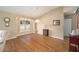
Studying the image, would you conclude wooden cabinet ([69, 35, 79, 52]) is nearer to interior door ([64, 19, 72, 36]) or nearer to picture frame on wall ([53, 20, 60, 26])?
interior door ([64, 19, 72, 36])

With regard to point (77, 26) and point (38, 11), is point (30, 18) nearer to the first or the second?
point (38, 11)

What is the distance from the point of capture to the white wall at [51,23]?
2.32m

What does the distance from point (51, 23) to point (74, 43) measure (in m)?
0.74

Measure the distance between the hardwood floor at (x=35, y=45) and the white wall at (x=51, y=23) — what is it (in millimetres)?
158

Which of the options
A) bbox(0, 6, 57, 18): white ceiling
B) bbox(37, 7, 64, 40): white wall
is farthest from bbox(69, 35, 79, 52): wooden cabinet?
bbox(0, 6, 57, 18): white ceiling

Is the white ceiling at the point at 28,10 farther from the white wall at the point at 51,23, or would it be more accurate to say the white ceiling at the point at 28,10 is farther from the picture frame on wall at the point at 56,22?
the picture frame on wall at the point at 56,22

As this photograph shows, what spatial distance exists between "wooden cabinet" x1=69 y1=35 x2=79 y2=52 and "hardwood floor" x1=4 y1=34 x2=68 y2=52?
116mm

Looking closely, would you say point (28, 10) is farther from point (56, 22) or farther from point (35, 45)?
point (35, 45)

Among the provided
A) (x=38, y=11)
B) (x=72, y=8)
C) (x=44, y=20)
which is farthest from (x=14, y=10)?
(x=72, y=8)

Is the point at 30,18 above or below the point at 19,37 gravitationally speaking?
above

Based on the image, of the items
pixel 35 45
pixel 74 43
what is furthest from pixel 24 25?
pixel 74 43

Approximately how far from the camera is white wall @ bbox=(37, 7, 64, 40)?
2322 mm

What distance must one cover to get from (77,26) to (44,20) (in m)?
0.82
